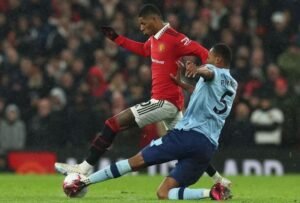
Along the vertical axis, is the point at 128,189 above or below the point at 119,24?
below

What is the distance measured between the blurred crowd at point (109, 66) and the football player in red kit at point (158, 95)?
622 centimetres

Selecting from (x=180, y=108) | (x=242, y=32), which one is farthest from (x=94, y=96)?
(x=180, y=108)

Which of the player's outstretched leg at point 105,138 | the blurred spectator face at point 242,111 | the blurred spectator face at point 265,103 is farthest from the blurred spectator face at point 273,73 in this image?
the player's outstretched leg at point 105,138

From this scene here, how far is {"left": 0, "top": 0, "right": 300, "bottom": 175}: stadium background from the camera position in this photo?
766 inches

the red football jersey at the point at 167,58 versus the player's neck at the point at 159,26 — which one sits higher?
the player's neck at the point at 159,26

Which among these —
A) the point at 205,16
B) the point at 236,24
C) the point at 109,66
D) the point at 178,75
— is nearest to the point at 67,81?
the point at 109,66

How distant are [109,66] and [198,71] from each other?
976 centimetres

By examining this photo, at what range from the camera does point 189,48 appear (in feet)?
42.4

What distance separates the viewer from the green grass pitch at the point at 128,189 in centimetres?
1228

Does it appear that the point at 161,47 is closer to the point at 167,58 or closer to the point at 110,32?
the point at 167,58

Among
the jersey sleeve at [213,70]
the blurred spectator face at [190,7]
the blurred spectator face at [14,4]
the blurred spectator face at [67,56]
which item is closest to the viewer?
the jersey sleeve at [213,70]

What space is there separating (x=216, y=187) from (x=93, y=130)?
8.44m

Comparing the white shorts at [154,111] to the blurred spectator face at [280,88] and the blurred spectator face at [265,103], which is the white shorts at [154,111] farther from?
the blurred spectator face at [280,88]

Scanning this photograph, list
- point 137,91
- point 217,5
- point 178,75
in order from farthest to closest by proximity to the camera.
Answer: point 217,5 → point 137,91 → point 178,75
